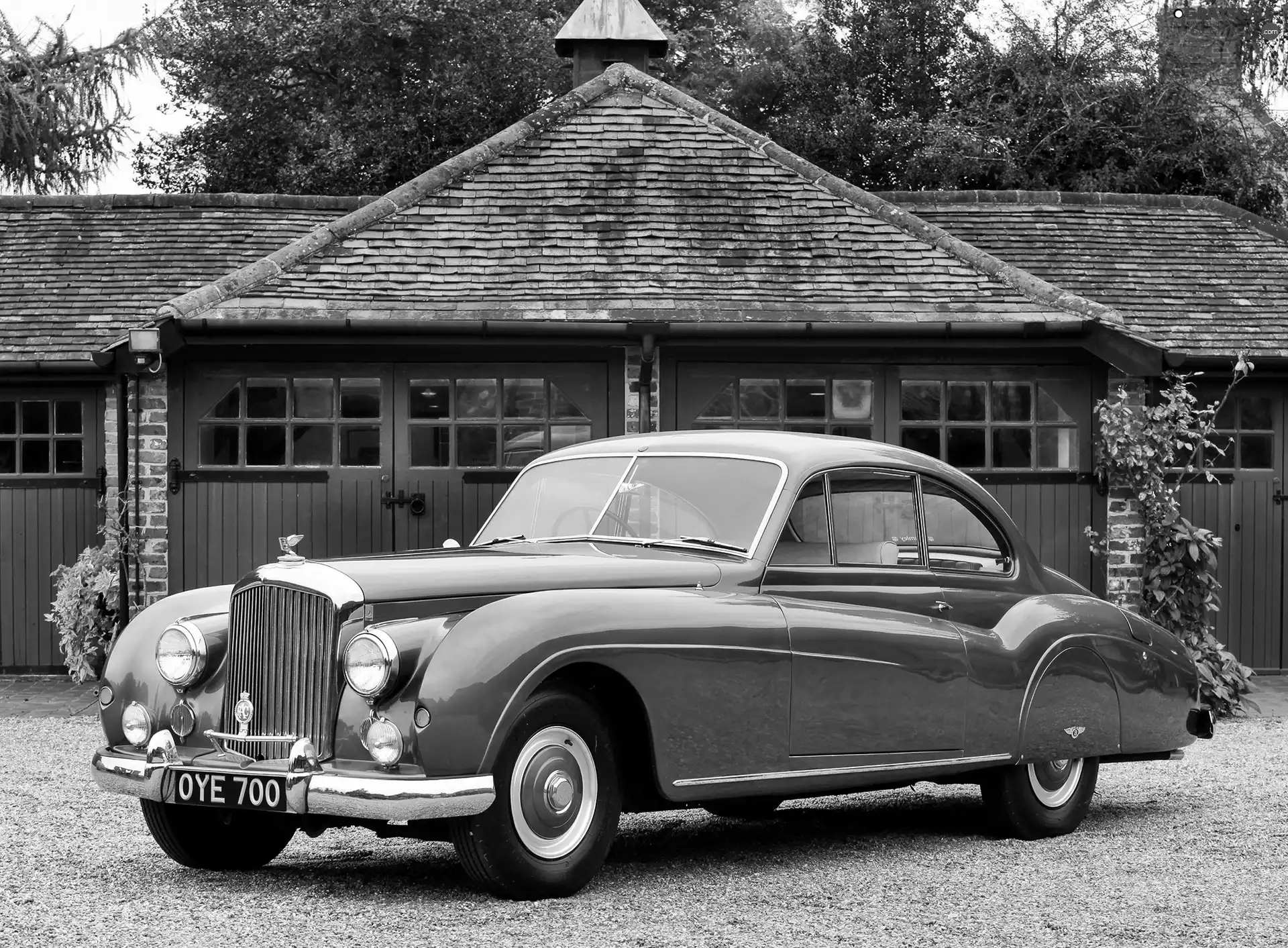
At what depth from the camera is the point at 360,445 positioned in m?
12.5

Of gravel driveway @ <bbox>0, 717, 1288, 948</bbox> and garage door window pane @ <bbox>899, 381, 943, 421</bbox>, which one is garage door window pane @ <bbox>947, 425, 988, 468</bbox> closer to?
garage door window pane @ <bbox>899, 381, 943, 421</bbox>

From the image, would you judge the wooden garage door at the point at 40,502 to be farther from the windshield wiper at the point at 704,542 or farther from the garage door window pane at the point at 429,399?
the windshield wiper at the point at 704,542

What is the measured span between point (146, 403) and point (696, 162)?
5.03m

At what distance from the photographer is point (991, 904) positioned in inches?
207

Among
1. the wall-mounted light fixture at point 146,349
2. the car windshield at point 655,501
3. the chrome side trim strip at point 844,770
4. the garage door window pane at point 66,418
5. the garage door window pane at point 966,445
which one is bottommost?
the chrome side trim strip at point 844,770

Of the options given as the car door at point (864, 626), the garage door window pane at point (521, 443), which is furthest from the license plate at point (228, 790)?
the garage door window pane at point (521, 443)

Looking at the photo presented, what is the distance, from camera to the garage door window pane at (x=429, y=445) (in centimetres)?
1251

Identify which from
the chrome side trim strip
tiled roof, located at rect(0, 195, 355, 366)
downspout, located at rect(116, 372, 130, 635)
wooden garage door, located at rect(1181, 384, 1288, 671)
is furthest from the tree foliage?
the chrome side trim strip

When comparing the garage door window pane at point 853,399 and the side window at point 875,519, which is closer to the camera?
the side window at point 875,519

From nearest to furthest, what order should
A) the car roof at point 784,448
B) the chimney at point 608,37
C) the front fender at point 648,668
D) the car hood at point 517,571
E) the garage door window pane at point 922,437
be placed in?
the front fender at point 648,668, the car hood at point 517,571, the car roof at point 784,448, the garage door window pane at point 922,437, the chimney at point 608,37

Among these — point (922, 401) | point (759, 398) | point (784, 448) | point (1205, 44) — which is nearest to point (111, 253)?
point (759, 398)

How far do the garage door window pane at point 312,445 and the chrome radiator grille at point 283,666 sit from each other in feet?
23.0

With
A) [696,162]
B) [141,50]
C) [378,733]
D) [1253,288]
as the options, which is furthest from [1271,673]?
[141,50]

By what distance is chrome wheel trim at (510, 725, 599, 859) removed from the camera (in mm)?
5102
